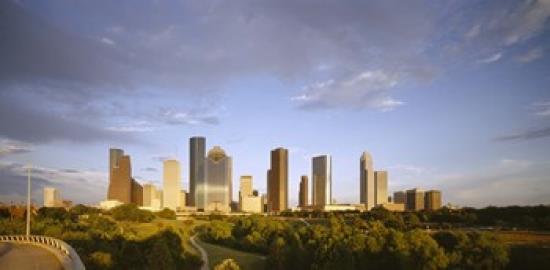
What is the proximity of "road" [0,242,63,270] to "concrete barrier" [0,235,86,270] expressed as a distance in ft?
1.29

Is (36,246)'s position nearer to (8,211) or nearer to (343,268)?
(343,268)

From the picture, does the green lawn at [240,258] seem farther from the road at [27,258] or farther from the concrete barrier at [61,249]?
the road at [27,258]

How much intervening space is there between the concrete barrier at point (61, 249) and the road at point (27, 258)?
394 mm

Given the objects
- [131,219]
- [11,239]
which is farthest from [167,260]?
[131,219]

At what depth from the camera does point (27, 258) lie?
111ft

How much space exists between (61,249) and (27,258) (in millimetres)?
2531

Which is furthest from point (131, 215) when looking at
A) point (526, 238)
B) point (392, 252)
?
point (526, 238)

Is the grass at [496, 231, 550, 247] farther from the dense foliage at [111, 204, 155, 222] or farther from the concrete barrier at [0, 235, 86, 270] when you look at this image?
the dense foliage at [111, 204, 155, 222]

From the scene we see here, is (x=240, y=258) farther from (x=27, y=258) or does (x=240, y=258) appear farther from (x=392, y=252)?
(x=27, y=258)

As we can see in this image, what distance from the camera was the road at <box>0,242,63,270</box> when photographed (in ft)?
99.1

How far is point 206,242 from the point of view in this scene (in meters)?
113

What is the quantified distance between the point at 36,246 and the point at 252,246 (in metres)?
57.5

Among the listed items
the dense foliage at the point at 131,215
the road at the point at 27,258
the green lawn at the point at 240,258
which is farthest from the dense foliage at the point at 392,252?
the dense foliage at the point at 131,215

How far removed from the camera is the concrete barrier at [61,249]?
1109 inches
